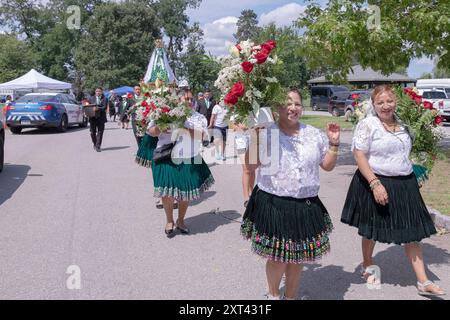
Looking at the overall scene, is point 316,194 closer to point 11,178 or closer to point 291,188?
point 291,188

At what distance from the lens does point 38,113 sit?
19781 mm

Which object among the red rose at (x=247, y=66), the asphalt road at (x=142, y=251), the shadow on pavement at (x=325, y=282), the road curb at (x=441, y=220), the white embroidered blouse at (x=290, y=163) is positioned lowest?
the shadow on pavement at (x=325, y=282)

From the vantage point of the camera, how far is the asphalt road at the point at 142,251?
4.44 meters

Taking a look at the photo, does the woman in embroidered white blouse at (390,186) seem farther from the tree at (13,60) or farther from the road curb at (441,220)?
the tree at (13,60)

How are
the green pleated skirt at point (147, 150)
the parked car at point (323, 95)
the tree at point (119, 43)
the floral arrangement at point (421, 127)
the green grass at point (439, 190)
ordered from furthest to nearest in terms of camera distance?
A: the tree at point (119, 43)
the parked car at point (323, 95)
the green pleated skirt at point (147, 150)
the green grass at point (439, 190)
the floral arrangement at point (421, 127)

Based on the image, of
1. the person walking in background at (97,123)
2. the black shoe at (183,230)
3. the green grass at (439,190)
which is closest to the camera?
the black shoe at (183,230)

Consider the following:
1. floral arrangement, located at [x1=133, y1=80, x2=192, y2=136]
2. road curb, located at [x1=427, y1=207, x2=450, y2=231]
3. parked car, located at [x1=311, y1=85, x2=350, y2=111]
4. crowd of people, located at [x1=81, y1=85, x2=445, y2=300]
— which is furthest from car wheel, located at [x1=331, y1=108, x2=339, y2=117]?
crowd of people, located at [x1=81, y1=85, x2=445, y2=300]

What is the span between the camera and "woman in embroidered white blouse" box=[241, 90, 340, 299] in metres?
3.77

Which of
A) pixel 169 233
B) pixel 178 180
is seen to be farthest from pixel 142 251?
pixel 178 180

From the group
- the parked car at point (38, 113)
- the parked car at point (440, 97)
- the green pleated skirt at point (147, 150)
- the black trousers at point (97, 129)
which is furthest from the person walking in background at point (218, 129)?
the parked car at point (440, 97)

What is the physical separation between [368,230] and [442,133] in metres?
1.40

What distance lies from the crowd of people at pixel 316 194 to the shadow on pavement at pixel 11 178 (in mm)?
5512

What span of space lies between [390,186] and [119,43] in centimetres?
5398

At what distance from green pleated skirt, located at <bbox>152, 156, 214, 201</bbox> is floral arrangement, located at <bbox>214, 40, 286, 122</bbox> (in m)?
2.52
